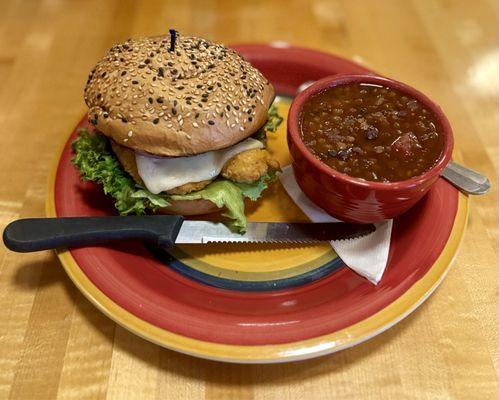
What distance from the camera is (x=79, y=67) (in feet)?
10.2

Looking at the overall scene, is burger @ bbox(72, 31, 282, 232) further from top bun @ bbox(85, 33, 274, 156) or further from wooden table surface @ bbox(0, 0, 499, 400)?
wooden table surface @ bbox(0, 0, 499, 400)

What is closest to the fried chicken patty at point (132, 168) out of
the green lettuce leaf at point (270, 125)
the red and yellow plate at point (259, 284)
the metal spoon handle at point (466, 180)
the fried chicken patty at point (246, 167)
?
the fried chicken patty at point (246, 167)

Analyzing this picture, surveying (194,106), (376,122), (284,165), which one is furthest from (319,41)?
(194,106)

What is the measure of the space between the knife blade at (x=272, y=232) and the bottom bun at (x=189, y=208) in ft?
0.25

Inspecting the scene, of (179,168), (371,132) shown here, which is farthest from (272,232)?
(371,132)

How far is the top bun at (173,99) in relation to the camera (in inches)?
74.5

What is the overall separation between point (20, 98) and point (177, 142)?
4.94 ft

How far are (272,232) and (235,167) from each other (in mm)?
318

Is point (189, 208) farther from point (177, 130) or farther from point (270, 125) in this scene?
point (270, 125)

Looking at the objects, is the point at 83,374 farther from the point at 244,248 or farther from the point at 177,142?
the point at 177,142

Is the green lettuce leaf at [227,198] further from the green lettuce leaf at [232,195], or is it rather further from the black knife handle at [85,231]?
the black knife handle at [85,231]

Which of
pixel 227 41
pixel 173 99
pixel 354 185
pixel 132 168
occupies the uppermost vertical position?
pixel 173 99

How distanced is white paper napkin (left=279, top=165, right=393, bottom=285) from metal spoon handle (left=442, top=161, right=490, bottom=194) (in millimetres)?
355

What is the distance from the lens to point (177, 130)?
6.18 feet
